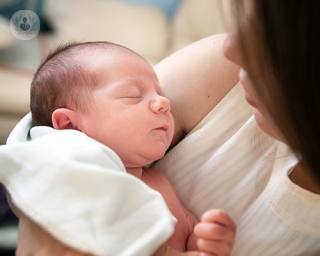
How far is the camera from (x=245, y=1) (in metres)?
0.51

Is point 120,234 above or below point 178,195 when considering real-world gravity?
above

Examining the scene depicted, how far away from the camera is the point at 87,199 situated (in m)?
0.54

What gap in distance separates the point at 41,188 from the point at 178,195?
1.30ft

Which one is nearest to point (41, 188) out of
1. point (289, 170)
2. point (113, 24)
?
point (289, 170)

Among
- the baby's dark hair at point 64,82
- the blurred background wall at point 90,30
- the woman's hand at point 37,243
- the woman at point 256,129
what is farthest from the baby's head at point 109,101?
the blurred background wall at point 90,30

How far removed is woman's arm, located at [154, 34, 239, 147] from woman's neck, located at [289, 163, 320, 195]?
27 cm

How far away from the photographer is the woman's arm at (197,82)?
2.84ft

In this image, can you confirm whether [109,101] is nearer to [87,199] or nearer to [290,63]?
[87,199]

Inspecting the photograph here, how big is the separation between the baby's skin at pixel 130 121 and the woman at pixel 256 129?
95 millimetres

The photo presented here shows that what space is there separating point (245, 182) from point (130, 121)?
0.32 metres

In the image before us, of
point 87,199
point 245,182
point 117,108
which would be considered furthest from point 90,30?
point 87,199

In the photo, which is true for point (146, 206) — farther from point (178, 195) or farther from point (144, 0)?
point (144, 0)

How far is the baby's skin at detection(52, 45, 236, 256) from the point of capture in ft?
2.40

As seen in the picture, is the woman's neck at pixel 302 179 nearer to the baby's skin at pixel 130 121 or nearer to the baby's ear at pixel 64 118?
the baby's skin at pixel 130 121
